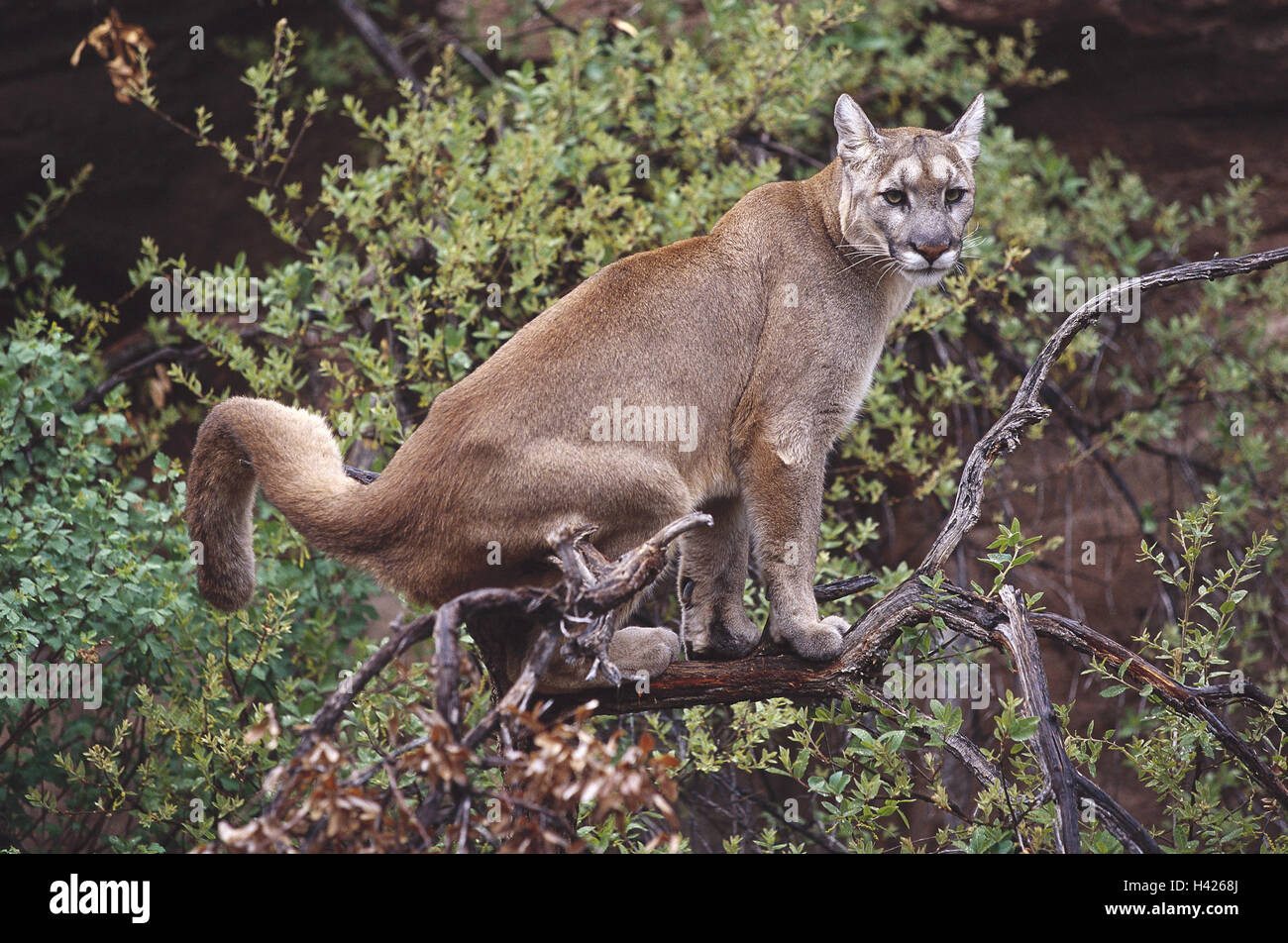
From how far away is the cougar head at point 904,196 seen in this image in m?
4.22

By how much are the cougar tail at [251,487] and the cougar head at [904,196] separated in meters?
2.04

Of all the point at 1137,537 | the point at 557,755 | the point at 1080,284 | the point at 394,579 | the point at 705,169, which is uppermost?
the point at 705,169

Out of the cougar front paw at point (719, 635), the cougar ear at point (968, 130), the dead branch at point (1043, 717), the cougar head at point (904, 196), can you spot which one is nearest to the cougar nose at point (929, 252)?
the cougar head at point (904, 196)

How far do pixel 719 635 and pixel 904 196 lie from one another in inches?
69.1

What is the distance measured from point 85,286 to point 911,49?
5.49m

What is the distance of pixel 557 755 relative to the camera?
2559 millimetres

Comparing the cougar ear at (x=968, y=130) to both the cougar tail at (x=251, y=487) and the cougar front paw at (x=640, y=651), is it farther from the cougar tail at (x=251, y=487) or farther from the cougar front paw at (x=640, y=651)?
the cougar tail at (x=251, y=487)

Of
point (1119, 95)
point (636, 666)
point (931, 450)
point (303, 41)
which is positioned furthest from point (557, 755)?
point (1119, 95)

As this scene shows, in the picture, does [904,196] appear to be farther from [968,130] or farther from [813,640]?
[813,640]

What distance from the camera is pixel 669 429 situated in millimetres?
3869

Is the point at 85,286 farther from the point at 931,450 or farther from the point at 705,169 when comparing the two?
the point at 931,450

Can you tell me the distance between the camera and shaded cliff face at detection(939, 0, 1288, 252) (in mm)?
7355

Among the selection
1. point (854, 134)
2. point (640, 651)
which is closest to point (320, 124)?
point (854, 134)

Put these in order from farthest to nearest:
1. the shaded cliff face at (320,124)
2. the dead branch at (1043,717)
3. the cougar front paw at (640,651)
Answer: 1. the shaded cliff face at (320,124)
2. the cougar front paw at (640,651)
3. the dead branch at (1043,717)
